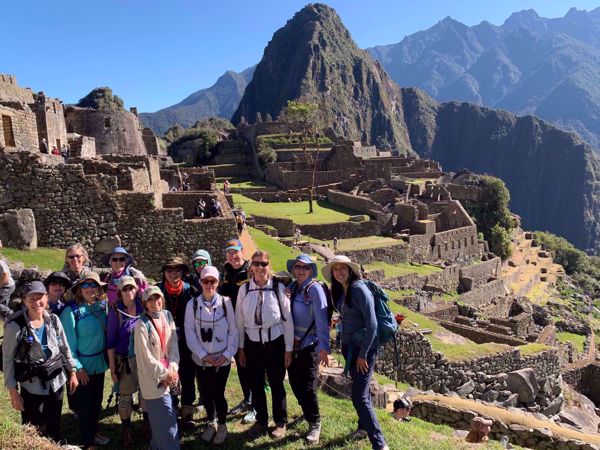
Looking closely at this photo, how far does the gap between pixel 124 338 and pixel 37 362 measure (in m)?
0.87

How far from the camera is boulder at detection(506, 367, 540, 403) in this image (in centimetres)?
1294

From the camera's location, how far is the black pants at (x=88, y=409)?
212 inches

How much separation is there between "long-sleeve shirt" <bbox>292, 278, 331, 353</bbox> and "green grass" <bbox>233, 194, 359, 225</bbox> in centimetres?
2361

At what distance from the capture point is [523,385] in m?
13.0

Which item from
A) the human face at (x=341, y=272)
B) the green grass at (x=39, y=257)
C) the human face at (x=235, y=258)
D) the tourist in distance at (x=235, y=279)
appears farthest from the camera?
the green grass at (x=39, y=257)

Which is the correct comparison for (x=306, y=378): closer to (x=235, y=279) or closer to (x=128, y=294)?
(x=235, y=279)

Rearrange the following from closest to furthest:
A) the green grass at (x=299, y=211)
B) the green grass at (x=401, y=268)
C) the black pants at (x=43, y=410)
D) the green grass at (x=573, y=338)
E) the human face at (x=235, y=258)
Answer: the black pants at (x=43, y=410), the human face at (x=235, y=258), the green grass at (x=573, y=338), the green grass at (x=401, y=268), the green grass at (x=299, y=211)

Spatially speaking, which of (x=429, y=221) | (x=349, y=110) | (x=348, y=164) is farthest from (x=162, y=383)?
(x=349, y=110)

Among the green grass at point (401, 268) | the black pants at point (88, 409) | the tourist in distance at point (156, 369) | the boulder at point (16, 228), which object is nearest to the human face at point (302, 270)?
the tourist in distance at point (156, 369)

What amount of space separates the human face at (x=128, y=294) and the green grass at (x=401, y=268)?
71.8 feet

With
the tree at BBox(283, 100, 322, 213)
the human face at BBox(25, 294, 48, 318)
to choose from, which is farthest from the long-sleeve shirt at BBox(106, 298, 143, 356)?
the tree at BBox(283, 100, 322, 213)

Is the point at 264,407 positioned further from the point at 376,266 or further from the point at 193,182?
the point at 376,266

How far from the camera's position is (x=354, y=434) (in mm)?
6012

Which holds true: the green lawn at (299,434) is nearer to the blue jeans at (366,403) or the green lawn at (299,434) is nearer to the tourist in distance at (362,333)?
the blue jeans at (366,403)
